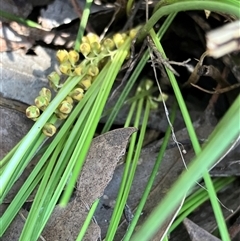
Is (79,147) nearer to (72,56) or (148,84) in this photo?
(72,56)

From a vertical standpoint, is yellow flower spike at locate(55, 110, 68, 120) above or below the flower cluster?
below

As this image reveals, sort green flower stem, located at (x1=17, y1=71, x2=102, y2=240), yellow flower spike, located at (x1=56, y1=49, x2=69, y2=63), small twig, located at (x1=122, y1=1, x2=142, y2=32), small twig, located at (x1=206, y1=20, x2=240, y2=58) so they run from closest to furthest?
small twig, located at (x1=206, y1=20, x2=240, y2=58) < green flower stem, located at (x1=17, y1=71, x2=102, y2=240) < yellow flower spike, located at (x1=56, y1=49, x2=69, y2=63) < small twig, located at (x1=122, y1=1, x2=142, y2=32)

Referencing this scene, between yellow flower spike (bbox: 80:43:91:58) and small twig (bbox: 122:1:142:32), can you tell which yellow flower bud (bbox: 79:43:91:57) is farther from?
small twig (bbox: 122:1:142:32)

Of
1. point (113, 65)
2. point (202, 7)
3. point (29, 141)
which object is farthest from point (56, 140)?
point (202, 7)

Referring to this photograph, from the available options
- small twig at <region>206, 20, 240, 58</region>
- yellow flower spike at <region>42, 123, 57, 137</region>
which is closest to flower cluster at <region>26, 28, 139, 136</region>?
yellow flower spike at <region>42, 123, 57, 137</region>

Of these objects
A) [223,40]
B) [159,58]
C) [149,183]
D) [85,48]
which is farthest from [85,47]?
[223,40]
